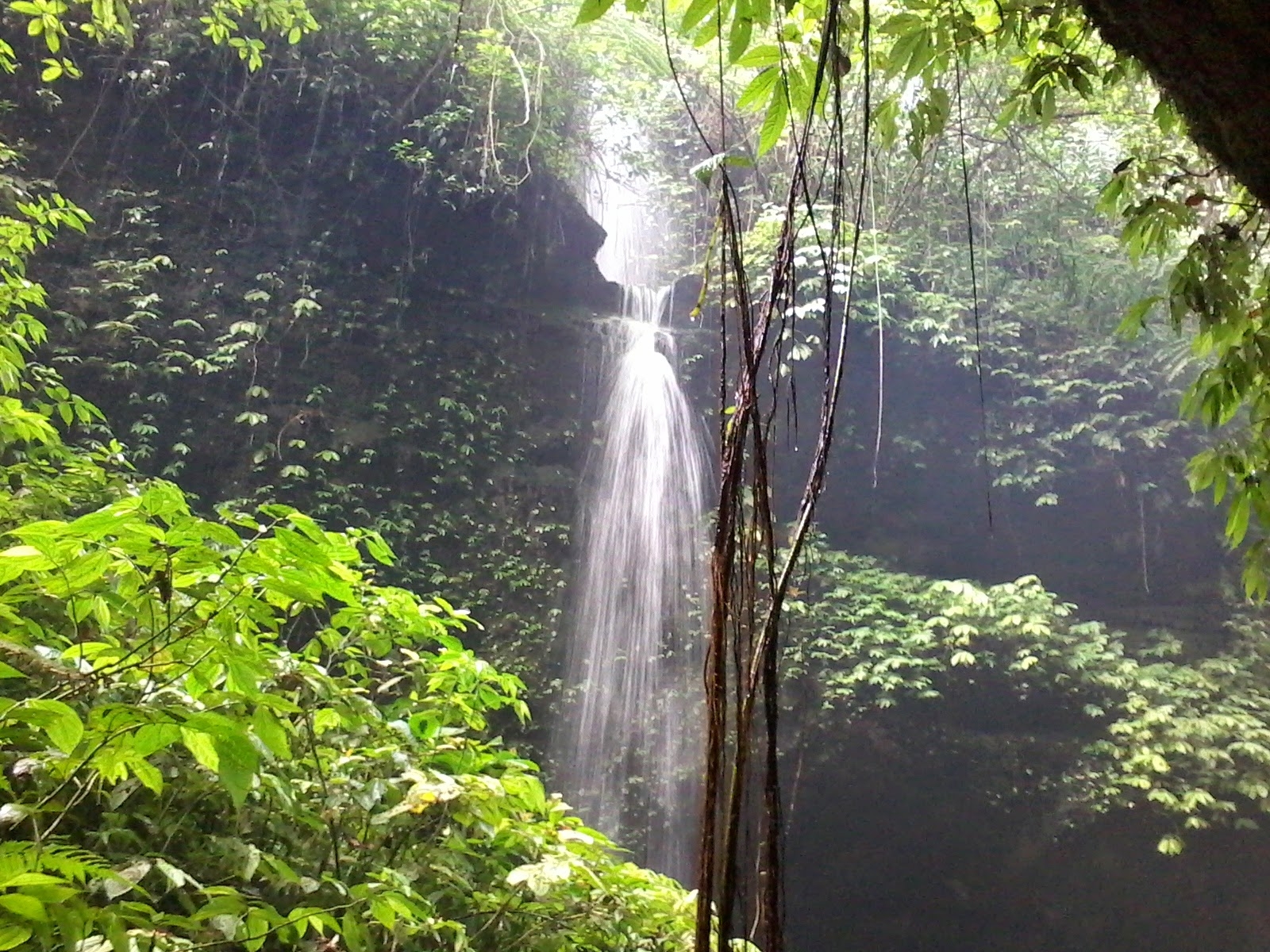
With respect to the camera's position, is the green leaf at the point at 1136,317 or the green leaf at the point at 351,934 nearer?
the green leaf at the point at 351,934

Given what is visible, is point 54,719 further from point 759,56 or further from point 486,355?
point 486,355

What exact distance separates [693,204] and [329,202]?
4909 millimetres

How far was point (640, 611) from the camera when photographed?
858 centimetres

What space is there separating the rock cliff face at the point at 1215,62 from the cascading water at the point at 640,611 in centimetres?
690

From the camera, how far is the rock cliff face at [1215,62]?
30.1 inches

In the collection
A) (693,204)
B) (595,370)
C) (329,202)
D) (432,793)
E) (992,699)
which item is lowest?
(992,699)

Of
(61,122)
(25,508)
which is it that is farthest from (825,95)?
(61,122)

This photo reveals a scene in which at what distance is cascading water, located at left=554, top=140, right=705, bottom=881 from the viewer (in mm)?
7660

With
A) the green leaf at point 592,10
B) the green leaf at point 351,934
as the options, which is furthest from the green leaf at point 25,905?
the green leaf at point 592,10

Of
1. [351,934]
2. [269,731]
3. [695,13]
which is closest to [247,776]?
[269,731]

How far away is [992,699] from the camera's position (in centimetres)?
756

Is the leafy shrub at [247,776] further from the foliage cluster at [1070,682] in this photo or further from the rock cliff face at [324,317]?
the rock cliff face at [324,317]

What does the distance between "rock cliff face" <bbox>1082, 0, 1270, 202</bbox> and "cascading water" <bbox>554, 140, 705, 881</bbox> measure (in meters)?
6.90

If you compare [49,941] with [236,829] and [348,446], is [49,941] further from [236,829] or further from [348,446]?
[348,446]
